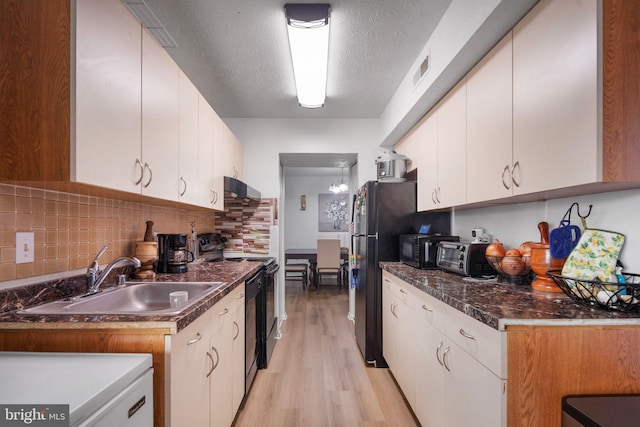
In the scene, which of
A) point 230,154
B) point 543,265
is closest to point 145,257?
point 230,154

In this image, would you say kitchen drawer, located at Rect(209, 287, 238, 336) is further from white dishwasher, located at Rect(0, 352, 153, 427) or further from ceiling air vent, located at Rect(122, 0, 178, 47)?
ceiling air vent, located at Rect(122, 0, 178, 47)

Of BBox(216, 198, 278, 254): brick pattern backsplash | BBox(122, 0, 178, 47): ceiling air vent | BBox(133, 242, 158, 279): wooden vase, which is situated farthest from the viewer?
BBox(216, 198, 278, 254): brick pattern backsplash

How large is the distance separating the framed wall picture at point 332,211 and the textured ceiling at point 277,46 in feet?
12.6

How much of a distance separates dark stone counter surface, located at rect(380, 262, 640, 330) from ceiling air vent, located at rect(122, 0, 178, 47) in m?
2.22

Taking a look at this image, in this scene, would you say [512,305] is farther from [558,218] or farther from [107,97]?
[107,97]

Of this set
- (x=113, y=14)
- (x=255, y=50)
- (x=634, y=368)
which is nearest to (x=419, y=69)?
(x=255, y=50)

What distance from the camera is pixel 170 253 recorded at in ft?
6.68

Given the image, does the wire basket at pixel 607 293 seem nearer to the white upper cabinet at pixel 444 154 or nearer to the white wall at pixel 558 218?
the white wall at pixel 558 218

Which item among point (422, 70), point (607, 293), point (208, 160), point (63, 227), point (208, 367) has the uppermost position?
point (422, 70)

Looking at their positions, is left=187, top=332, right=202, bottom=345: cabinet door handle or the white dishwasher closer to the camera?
the white dishwasher

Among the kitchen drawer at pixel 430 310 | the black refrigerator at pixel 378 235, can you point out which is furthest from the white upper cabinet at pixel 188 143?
the kitchen drawer at pixel 430 310

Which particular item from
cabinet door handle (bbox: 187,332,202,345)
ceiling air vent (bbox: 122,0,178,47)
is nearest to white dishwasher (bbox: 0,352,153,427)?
cabinet door handle (bbox: 187,332,202,345)

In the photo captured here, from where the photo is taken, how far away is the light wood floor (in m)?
1.94

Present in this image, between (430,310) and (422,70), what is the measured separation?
5.36ft
